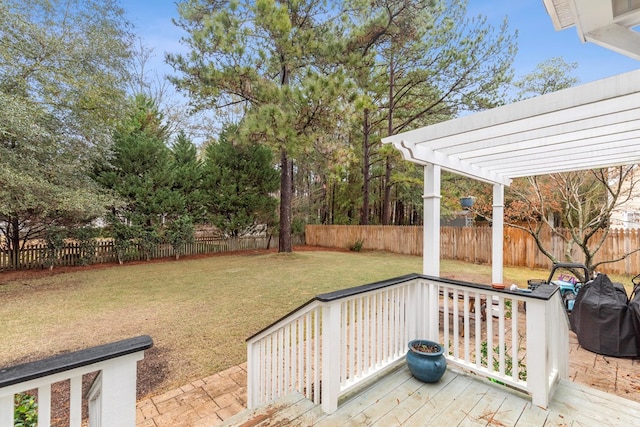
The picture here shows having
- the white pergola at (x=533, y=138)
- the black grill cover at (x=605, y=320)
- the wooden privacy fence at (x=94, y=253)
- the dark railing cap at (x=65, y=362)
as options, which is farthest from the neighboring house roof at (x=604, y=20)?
the wooden privacy fence at (x=94, y=253)

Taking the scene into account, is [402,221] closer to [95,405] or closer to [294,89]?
[294,89]

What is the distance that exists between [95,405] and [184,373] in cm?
209

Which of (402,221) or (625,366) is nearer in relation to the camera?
(625,366)

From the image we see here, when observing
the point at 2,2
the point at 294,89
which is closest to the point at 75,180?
the point at 2,2

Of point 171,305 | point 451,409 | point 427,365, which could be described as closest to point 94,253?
point 171,305

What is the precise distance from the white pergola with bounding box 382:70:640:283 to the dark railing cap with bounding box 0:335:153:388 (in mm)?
2753

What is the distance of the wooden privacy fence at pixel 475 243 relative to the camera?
7371mm

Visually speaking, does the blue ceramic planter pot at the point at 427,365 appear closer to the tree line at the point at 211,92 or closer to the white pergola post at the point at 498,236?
the white pergola post at the point at 498,236

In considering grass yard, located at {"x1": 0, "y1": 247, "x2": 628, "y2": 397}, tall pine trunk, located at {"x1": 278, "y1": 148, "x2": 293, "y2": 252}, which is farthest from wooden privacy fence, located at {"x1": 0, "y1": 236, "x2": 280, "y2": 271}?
tall pine trunk, located at {"x1": 278, "y1": 148, "x2": 293, "y2": 252}

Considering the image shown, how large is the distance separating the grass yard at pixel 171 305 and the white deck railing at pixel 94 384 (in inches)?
77.7

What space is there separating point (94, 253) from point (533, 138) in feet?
37.7

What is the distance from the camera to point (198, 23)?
357 inches

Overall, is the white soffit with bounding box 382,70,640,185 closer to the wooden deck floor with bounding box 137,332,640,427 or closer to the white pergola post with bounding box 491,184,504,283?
the white pergola post with bounding box 491,184,504,283

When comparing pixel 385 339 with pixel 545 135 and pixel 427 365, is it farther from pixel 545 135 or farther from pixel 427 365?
pixel 545 135
